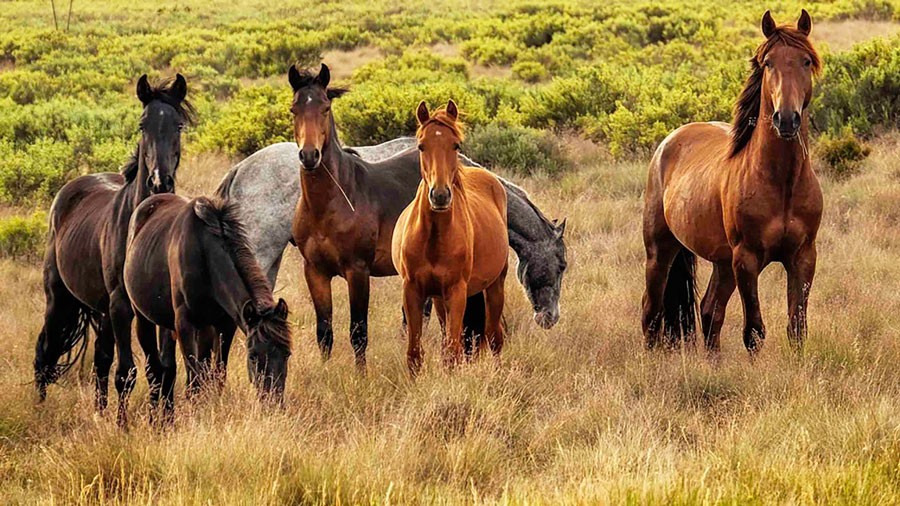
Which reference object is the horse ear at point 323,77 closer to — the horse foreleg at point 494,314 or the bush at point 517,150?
the horse foreleg at point 494,314

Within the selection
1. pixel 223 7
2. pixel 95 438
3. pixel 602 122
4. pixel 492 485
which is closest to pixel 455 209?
pixel 492 485

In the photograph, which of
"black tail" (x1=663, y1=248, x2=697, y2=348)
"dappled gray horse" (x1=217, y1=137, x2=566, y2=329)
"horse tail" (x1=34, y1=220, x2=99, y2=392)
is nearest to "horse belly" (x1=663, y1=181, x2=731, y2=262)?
"black tail" (x1=663, y1=248, x2=697, y2=348)

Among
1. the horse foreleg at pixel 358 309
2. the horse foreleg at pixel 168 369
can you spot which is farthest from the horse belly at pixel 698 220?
the horse foreleg at pixel 168 369

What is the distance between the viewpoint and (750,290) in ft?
20.9

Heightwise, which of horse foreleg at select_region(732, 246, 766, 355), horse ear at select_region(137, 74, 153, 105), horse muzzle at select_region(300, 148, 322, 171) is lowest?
horse foreleg at select_region(732, 246, 766, 355)

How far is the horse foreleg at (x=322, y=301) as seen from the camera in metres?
7.12

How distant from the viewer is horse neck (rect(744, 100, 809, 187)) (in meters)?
6.18

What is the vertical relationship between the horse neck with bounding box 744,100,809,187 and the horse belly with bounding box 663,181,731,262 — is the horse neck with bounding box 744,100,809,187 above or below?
above

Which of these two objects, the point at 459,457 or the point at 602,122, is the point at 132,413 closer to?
the point at 459,457

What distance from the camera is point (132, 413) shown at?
19.9ft

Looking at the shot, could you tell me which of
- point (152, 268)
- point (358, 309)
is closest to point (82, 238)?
point (152, 268)

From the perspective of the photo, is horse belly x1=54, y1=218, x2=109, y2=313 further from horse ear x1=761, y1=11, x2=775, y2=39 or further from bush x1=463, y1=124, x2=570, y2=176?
bush x1=463, y1=124, x2=570, y2=176

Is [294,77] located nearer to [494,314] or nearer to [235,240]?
[235,240]

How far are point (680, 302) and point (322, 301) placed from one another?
2.63m
